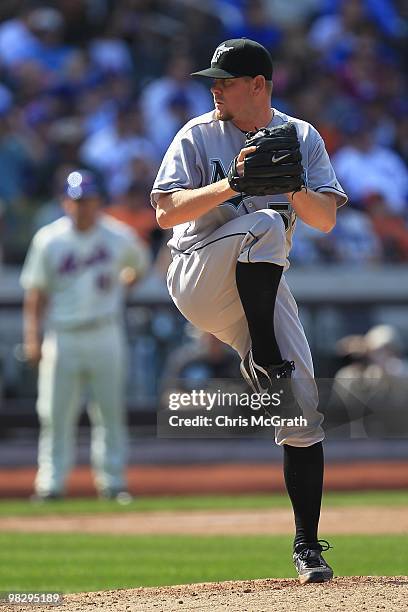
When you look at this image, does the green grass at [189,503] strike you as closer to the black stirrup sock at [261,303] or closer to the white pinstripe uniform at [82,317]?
the white pinstripe uniform at [82,317]

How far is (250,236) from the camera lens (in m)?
4.62

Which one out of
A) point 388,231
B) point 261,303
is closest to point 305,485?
point 261,303

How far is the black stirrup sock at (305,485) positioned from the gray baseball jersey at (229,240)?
0.06 m

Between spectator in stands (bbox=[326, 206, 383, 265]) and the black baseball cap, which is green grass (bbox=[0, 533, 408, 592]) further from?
spectator in stands (bbox=[326, 206, 383, 265])

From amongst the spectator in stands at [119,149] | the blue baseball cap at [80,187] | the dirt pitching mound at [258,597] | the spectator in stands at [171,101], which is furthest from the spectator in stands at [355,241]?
the dirt pitching mound at [258,597]

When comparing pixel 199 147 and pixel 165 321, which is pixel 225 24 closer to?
pixel 165 321

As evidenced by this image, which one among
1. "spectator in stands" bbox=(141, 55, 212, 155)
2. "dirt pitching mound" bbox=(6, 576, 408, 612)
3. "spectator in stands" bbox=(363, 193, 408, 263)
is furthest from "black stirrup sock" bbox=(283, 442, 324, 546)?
"spectator in stands" bbox=(141, 55, 212, 155)

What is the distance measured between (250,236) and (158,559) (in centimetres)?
304

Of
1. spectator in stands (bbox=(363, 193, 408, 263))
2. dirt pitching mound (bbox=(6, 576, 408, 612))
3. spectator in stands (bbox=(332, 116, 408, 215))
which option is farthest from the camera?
spectator in stands (bbox=(332, 116, 408, 215))

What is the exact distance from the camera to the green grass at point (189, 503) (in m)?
9.77

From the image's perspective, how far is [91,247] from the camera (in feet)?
33.9

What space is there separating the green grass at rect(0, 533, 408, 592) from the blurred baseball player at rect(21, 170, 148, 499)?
6.72ft

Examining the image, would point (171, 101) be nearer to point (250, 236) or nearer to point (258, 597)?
point (250, 236)

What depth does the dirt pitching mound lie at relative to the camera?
4262mm
